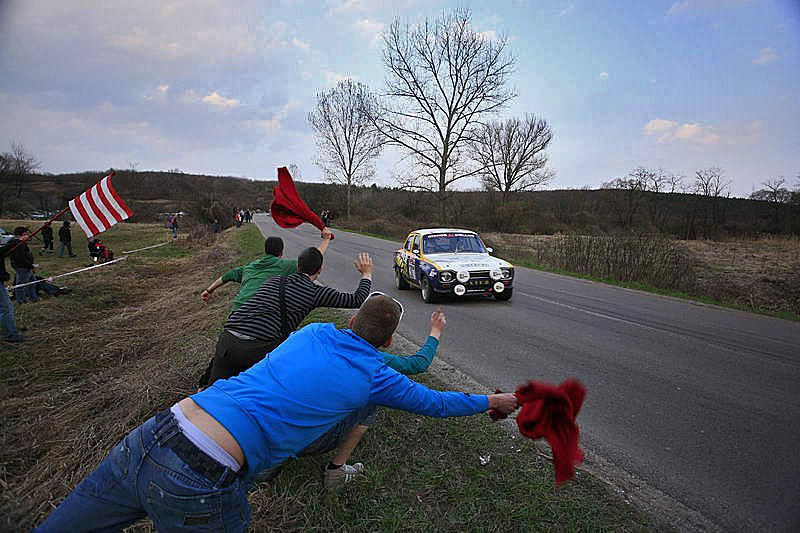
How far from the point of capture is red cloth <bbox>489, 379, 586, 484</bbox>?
6.18 ft

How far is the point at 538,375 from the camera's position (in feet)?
18.6

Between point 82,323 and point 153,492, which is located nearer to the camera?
point 153,492

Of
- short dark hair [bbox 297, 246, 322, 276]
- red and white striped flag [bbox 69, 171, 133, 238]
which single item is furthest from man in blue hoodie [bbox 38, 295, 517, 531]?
red and white striped flag [bbox 69, 171, 133, 238]

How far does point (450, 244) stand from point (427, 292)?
1.54 m

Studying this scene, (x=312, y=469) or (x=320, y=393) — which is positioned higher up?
(x=320, y=393)

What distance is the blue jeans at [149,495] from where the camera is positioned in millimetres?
1839

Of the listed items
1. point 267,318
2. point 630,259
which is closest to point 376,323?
point 267,318

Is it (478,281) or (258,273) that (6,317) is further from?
(478,281)

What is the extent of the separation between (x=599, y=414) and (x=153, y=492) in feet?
13.6

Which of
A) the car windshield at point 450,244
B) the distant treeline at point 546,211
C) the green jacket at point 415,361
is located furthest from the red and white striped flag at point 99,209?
the distant treeline at point 546,211

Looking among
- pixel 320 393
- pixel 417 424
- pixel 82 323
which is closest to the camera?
pixel 320 393

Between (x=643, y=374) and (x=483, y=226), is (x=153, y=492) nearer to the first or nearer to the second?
(x=643, y=374)

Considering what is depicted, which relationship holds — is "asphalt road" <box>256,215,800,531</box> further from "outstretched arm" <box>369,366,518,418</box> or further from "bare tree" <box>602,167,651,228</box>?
"bare tree" <box>602,167,651,228</box>

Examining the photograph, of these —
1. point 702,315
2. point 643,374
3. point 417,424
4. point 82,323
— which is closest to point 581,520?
point 417,424
